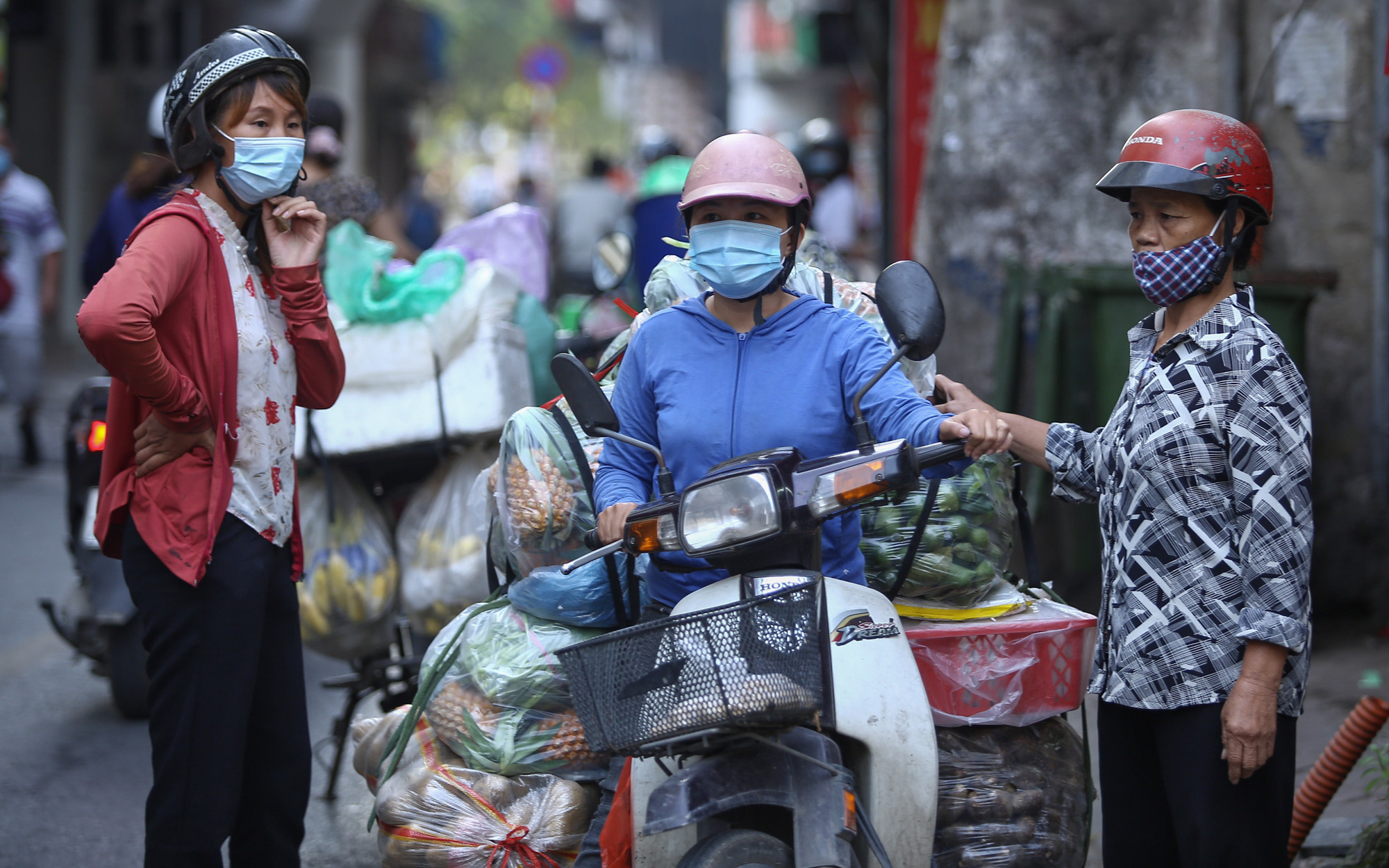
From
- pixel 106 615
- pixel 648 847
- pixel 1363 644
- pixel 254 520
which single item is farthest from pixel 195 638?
pixel 1363 644

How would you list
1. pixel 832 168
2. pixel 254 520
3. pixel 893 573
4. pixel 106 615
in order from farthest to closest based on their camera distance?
pixel 832 168 < pixel 106 615 < pixel 893 573 < pixel 254 520

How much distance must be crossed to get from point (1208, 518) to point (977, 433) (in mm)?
455

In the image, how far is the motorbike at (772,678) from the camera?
234cm

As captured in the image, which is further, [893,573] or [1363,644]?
[1363,644]

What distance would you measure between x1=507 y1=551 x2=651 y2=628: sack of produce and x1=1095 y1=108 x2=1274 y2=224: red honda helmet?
1.36 m

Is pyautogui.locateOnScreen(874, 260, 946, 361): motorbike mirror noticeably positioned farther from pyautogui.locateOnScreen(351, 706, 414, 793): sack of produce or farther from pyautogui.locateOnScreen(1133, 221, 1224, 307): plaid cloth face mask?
pyautogui.locateOnScreen(351, 706, 414, 793): sack of produce

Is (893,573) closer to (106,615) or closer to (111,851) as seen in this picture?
(111,851)

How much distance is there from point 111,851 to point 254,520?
1.66m

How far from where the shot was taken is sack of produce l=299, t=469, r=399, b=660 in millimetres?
4230

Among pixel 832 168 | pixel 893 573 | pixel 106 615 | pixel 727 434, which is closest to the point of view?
pixel 727 434

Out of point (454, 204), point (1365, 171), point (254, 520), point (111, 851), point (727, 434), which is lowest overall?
point (111, 851)

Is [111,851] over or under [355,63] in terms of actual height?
under

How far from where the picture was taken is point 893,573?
3.26 metres

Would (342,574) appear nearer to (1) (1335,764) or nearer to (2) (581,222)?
(1) (1335,764)
